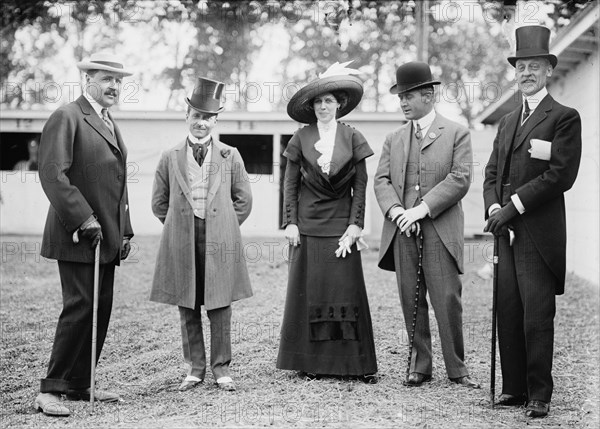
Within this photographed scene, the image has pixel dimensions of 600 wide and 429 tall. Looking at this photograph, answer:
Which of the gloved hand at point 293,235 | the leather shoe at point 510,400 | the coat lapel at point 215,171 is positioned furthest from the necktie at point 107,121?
the leather shoe at point 510,400

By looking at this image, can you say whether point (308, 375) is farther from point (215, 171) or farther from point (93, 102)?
point (93, 102)

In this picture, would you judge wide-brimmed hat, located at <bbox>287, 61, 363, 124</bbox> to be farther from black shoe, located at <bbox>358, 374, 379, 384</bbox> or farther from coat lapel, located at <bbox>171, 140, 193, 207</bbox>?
black shoe, located at <bbox>358, 374, 379, 384</bbox>

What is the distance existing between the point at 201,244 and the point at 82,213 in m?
0.92

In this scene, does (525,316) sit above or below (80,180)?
below

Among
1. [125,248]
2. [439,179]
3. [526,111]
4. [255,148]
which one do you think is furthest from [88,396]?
[255,148]

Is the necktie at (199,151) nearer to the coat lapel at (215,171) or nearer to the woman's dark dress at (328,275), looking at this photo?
the coat lapel at (215,171)

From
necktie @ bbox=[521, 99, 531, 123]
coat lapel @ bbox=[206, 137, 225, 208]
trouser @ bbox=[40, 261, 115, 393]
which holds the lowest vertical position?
trouser @ bbox=[40, 261, 115, 393]

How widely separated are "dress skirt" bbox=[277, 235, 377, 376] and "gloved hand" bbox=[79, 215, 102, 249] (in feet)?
5.06

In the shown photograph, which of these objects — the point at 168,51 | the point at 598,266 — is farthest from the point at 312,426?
the point at 168,51

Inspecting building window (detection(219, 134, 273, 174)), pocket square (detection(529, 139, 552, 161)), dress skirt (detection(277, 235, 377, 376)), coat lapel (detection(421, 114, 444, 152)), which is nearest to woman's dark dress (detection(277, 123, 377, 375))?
dress skirt (detection(277, 235, 377, 376))

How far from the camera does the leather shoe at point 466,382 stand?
529 centimetres

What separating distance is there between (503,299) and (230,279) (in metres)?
1.88

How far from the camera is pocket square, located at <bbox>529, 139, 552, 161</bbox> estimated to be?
4.68 m

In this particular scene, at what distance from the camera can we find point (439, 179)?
5414 mm
